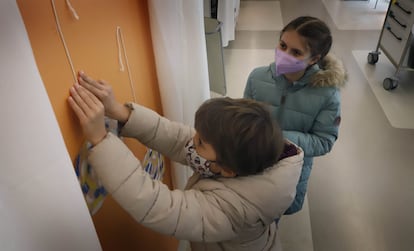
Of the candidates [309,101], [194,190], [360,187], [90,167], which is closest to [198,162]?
[194,190]

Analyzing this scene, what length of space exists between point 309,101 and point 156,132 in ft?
2.03

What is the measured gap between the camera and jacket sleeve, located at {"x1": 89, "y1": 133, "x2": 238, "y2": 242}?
0.67 m

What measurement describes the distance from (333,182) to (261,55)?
5.80 feet

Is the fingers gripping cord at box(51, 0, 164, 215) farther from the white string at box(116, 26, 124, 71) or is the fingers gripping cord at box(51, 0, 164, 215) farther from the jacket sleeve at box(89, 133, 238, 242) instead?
the jacket sleeve at box(89, 133, 238, 242)

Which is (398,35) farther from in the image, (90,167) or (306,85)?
(90,167)

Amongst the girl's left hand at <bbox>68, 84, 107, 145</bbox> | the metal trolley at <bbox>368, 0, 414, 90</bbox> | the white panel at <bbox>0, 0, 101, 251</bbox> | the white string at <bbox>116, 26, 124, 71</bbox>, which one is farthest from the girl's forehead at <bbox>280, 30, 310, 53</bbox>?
the metal trolley at <bbox>368, 0, 414, 90</bbox>

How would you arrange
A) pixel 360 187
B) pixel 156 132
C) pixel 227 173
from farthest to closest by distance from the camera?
1. pixel 360 187
2. pixel 156 132
3. pixel 227 173

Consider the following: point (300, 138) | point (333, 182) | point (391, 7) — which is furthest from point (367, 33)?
point (300, 138)

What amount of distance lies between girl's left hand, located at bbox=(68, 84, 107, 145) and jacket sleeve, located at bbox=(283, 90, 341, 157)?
735 millimetres

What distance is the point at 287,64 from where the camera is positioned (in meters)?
1.27

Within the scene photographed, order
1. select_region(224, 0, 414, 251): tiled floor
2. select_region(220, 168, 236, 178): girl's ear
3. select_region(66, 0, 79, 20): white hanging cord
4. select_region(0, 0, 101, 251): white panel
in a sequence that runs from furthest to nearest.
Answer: select_region(224, 0, 414, 251): tiled floor < select_region(220, 168, 236, 178): girl's ear < select_region(66, 0, 79, 20): white hanging cord < select_region(0, 0, 101, 251): white panel

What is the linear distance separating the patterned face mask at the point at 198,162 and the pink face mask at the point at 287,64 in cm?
57

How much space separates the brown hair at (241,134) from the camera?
698 mm

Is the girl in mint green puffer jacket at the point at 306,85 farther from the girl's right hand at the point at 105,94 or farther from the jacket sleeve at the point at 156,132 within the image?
the girl's right hand at the point at 105,94
